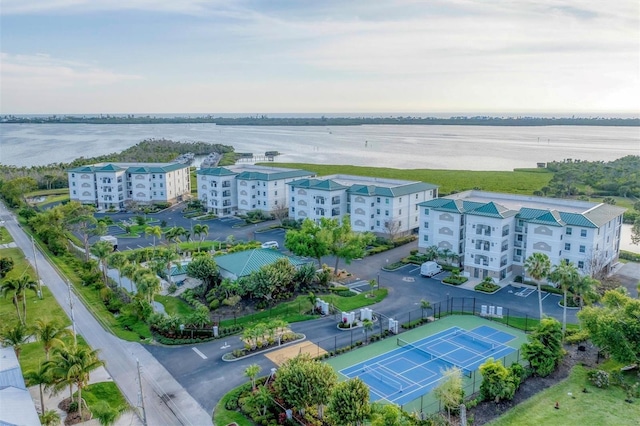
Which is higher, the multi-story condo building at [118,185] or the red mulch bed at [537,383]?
the multi-story condo building at [118,185]

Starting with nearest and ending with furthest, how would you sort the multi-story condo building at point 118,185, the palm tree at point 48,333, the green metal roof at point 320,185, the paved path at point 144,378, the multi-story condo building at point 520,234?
the paved path at point 144,378 → the palm tree at point 48,333 → the multi-story condo building at point 520,234 → the green metal roof at point 320,185 → the multi-story condo building at point 118,185

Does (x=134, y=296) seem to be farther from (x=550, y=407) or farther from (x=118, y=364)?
(x=550, y=407)

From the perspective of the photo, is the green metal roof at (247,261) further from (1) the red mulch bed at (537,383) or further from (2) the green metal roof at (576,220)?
(2) the green metal roof at (576,220)

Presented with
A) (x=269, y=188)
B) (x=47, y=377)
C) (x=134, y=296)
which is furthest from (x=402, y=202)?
(x=47, y=377)

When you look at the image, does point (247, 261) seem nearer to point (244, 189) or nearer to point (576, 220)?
point (576, 220)

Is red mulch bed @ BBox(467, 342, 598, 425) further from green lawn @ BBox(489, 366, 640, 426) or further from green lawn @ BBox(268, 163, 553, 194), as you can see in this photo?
green lawn @ BBox(268, 163, 553, 194)

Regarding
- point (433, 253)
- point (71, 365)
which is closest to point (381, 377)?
point (71, 365)

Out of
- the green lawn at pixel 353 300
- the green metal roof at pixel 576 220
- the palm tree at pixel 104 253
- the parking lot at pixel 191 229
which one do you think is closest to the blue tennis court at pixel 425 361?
the green lawn at pixel 353 300
